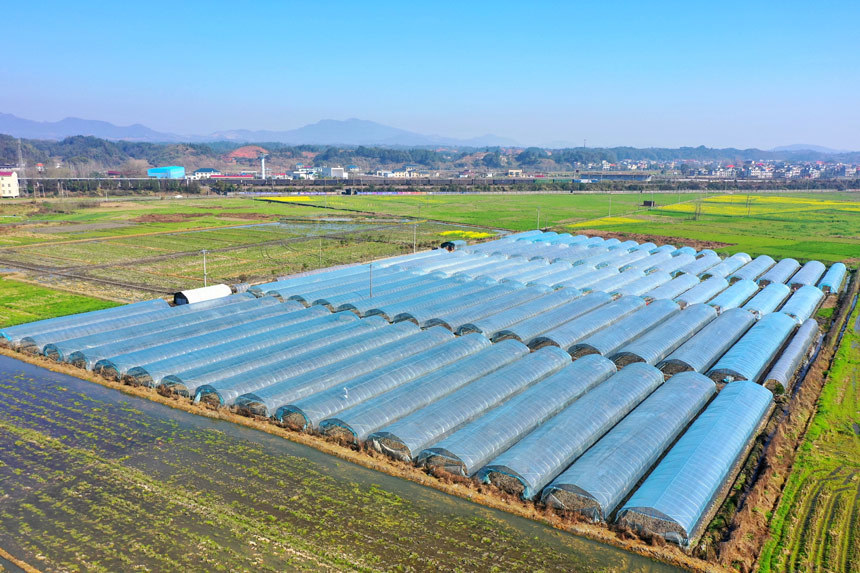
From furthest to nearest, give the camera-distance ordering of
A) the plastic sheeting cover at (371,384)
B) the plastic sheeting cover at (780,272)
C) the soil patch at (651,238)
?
the soil patch at (651,238), the plastic sheeting cover at (780,272), the plastic sheeting cover at (371,384)

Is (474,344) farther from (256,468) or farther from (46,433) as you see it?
(46,433)

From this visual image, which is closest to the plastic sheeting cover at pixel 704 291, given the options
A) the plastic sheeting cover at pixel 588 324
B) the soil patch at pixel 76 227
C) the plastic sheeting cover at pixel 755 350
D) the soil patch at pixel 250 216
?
the plastic sheeting cover at pixel 588 324

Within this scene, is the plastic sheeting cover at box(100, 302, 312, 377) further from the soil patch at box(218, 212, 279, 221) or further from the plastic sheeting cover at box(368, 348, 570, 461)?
the soil patch at box(218, 212, 279, 221)

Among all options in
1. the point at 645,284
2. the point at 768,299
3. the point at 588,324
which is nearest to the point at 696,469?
the point at 588,324

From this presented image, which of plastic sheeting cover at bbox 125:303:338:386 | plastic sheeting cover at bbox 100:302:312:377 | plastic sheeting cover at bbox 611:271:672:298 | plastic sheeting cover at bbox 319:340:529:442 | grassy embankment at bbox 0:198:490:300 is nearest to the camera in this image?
plastic sheeting cover at bbox 319:340:529:442

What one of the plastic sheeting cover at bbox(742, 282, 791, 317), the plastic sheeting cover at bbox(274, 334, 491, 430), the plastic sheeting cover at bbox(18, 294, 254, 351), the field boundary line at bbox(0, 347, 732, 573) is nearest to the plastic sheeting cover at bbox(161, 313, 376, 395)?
the field boundary line at bbox(0, 347, 732, 573)

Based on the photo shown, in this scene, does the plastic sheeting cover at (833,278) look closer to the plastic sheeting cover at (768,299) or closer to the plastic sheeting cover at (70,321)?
the plastic sheeting cover at (768,299)
